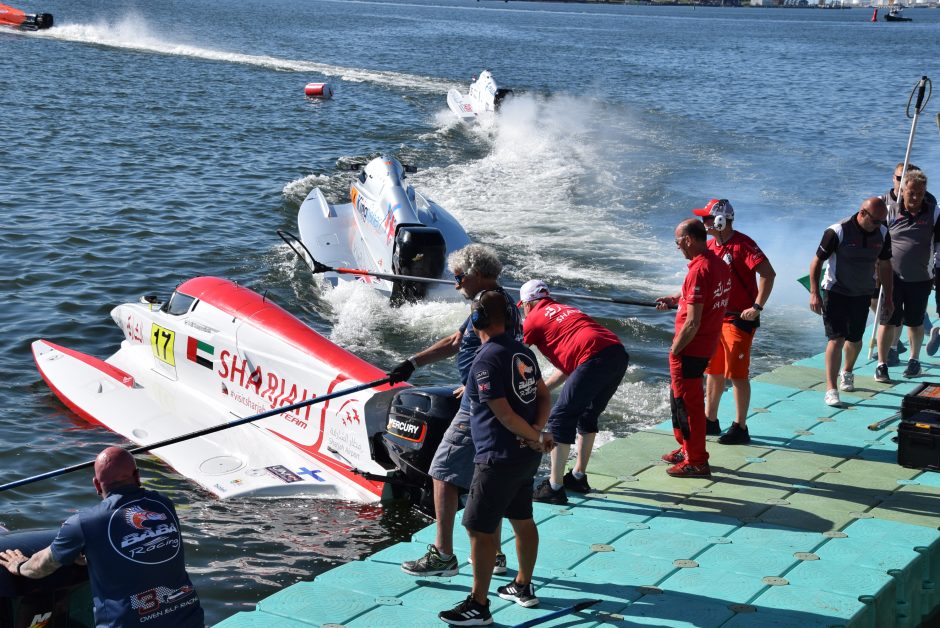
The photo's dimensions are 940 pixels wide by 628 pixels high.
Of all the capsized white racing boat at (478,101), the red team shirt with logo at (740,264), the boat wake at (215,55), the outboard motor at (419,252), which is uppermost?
the boat wake at (215,55)

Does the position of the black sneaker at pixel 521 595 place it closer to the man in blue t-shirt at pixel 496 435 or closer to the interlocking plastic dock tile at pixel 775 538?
the man in blue t-shirt at pixel 496 435

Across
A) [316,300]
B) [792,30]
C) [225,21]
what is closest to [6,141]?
[316,300]

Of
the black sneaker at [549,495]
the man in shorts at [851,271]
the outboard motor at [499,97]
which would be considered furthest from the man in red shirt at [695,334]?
the outboard motor at [499,97]

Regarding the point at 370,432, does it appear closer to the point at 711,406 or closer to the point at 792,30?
the point at 711,406

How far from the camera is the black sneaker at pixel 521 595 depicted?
5.51 meters

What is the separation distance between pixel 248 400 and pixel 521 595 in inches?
202

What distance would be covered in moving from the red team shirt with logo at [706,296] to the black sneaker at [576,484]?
1.15 metres

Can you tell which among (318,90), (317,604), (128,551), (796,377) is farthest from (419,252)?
(318,90)

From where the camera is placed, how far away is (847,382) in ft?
30.7

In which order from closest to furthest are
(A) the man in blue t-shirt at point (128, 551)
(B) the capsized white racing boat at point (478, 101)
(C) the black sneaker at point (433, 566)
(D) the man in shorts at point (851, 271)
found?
(A) the man in blue t-shirt at point (128, 551) < (C) the black sneaker at point (433, 566) < (D) the man in shorts at point (851, 271) < (B) the capsized white racing boat at point (478, 101)

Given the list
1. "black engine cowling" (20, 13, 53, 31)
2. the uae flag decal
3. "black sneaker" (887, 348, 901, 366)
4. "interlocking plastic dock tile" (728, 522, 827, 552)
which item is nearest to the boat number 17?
the uae flag decal

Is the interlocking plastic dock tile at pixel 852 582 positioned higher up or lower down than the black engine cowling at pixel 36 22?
lower down

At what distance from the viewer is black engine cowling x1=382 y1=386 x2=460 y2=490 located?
24.8ft

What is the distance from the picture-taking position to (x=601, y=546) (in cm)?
634
